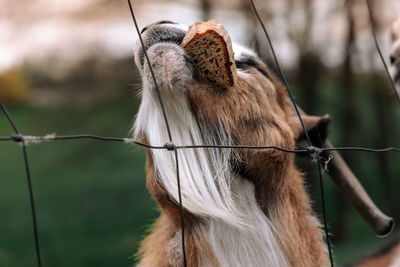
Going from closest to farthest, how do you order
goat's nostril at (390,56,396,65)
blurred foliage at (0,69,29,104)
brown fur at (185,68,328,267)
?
brown fur at (185,68,328,267)
goat's nostril at (390,56,396,65)
blurred foliage at (0,69,29,104)

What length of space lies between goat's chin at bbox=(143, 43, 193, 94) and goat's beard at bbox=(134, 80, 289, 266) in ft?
0.08

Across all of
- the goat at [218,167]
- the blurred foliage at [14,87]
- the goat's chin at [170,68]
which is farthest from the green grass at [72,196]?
the goat's chin at [170,68]

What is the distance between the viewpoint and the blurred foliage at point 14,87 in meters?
4.73

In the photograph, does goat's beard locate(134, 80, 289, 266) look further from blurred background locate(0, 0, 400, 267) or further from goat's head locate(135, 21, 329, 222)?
blurred background locate(0, 0, 400, 267)

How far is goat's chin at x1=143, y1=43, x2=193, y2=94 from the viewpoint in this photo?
1.09m

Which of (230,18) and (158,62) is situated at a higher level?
(230,18)

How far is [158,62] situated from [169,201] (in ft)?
1.23

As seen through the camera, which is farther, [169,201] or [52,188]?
[52,188]

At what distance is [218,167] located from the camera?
1199 mm

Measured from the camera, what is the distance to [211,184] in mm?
1181

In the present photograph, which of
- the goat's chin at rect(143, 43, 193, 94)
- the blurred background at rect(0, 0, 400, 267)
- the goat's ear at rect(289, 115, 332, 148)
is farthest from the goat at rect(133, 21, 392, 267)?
the blurred background at rect(0, 0, 400, 267)

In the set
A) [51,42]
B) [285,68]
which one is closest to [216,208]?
[285,68]

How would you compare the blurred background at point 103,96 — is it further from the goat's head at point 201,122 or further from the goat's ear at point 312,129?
the goat's head at point 201,122

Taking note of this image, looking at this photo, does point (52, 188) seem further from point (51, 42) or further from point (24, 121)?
point (51, 42)
